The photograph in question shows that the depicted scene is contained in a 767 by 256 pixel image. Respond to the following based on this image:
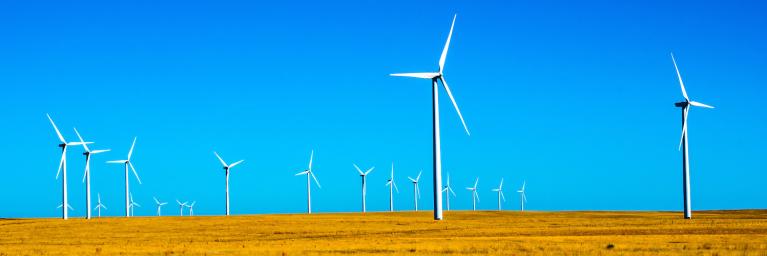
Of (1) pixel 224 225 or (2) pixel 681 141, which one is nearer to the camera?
(1) pixel 224 225

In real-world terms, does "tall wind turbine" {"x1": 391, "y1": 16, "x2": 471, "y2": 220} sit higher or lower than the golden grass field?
higher

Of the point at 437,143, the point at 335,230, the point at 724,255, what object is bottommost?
the point at 724,255

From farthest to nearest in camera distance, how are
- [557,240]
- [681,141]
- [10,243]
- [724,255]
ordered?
[681,141] < [10,243] < [557,240] < [724,255]

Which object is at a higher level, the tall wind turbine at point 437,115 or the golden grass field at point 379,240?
the tall wind turbine at point 437,115

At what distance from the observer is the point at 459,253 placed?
42.8 metres

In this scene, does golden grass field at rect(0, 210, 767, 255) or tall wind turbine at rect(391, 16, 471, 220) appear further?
tall wind turbine at rect(391, 16, 471, 220)

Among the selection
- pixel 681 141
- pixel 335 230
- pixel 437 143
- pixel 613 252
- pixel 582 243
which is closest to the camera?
pixel 613 252


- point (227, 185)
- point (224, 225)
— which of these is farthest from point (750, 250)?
point (227, 185)

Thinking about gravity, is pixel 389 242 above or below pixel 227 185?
below

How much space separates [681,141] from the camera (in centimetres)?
9169

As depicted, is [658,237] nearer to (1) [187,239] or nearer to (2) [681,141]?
(1) [187,239]

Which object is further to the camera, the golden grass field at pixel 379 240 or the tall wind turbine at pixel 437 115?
the tall wind turbine at pixel 437 115

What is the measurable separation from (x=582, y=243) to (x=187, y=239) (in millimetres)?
24673

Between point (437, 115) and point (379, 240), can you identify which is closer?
point (379, 240)
